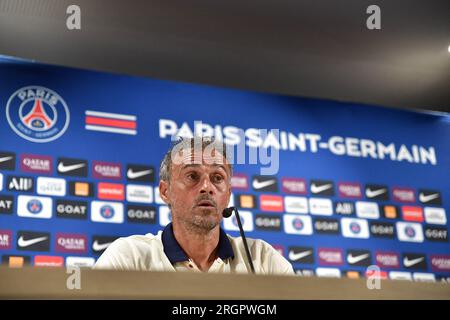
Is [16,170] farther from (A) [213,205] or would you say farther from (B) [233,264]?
(B) [233,264]

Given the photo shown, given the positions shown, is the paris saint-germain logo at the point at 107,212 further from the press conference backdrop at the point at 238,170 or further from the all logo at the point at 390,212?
the all logo at the point at 390,212

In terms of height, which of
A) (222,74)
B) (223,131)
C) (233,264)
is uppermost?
(222,74)

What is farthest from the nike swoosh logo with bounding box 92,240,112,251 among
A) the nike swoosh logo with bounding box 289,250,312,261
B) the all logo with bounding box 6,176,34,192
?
the nike swoosh logo with bounding box 289,250,312,261

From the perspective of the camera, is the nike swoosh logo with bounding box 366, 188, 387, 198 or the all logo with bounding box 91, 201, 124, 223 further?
the nike swoosh logo with bounding box 366, 188, 387, 198

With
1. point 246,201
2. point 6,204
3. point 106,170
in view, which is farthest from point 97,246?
point 246,201

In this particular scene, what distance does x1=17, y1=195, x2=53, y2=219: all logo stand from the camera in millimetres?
3908

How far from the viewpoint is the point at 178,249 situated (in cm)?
258

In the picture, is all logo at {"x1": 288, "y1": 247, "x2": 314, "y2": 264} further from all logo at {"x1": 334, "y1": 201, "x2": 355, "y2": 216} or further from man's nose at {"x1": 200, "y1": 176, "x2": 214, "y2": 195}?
man's nose at {"x1": 200, "y1": 176, "x2": 214, "y2": 195}

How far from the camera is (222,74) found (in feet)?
15.8

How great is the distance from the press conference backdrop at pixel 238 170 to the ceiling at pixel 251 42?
17 centimetres

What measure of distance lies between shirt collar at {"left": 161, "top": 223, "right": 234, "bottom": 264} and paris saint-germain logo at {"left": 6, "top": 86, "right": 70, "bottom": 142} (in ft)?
5.84

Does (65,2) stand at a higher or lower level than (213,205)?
higher

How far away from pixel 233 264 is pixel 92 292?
48.3 inches
